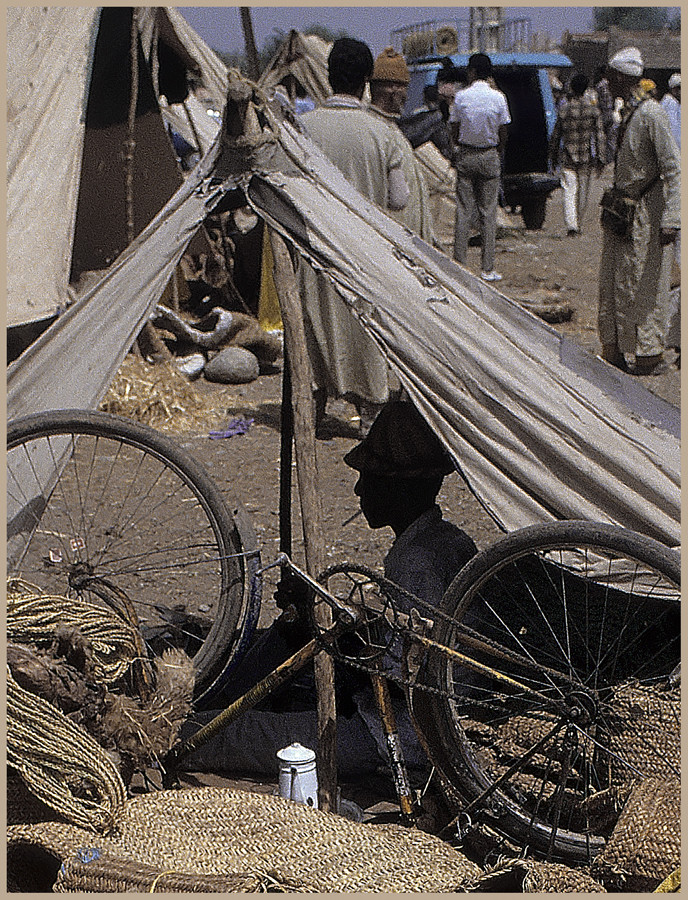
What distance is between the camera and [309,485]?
288 centimetres

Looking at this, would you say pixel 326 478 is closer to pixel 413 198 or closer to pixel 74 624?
pixel 413 198

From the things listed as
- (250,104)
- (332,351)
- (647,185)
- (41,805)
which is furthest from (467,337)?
(647,185)

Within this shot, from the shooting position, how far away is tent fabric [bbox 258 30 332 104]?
9.51 metres

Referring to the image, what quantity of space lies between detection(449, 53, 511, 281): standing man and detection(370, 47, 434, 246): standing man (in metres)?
3.55

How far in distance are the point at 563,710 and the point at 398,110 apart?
17.8 feet

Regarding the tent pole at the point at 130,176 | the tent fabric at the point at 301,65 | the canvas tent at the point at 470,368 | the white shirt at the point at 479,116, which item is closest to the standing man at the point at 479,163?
the white shirt at the point at 479,116

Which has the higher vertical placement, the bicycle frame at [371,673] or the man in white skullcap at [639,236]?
the man in white skullcap at [639,236]

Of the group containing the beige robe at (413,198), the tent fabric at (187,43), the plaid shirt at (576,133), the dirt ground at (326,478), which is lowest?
the dirt ground at (326,478)

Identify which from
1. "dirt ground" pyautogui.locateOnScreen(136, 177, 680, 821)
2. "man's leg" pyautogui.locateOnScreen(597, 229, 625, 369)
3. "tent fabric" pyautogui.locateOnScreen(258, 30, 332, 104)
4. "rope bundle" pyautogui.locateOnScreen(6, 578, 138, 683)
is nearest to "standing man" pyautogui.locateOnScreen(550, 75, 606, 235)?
"dirt ground" pyautogui.locateOnScreen(136, 177, 680, 821)

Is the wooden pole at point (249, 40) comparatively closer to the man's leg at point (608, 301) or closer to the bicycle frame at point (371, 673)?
the bicycle frame at point (371, 673)

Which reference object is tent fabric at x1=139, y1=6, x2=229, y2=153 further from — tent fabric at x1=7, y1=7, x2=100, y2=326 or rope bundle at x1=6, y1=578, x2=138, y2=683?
rope bundle at x1=6, y1=578, x2=138, y2=683

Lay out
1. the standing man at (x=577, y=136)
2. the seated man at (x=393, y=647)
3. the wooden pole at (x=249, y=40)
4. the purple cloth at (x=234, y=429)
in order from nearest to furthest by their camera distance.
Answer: the seated man at (x=393, y=647)
the wooden pole at (x=249, y=40)
the purple cloth at (x=234, y=429)
the standing man at (x=577, y=136)

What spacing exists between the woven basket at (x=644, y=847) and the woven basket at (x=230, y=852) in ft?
1.06

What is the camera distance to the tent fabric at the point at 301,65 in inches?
374
